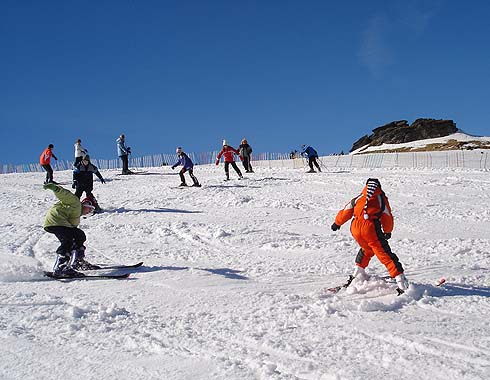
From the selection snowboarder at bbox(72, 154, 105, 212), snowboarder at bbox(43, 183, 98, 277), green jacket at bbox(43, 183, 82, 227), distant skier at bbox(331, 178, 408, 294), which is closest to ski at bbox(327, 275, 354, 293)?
distant skier at bbox(331, 178, 408, 294)

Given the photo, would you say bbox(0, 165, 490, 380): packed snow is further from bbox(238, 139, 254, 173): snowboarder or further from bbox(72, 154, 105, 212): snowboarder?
bbox(238, 139, 254, 173): snowboarder

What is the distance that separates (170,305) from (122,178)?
17.1 meters

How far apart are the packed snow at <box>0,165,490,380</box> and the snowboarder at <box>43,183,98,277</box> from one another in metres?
0.43

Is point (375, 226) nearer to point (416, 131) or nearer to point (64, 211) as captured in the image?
point (64, 211)

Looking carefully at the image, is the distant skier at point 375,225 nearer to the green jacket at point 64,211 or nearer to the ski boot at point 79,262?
the ski boot at point 79,262

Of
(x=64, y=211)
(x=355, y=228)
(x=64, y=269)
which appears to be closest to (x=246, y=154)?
(x=64, y=211)

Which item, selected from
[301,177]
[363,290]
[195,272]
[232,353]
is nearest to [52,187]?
[195,272]

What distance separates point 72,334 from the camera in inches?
174

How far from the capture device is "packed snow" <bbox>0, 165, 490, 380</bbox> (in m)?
3.74

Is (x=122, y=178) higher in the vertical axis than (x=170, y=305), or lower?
higher

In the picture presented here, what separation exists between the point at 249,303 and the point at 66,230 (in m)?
3.47

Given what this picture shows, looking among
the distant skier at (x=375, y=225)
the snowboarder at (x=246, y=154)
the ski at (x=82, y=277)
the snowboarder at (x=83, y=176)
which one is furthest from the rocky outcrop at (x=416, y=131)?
the ski at (x=82, y=277)

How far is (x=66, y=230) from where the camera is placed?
705 centimetres

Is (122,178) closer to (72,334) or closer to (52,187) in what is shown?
(52,187)
